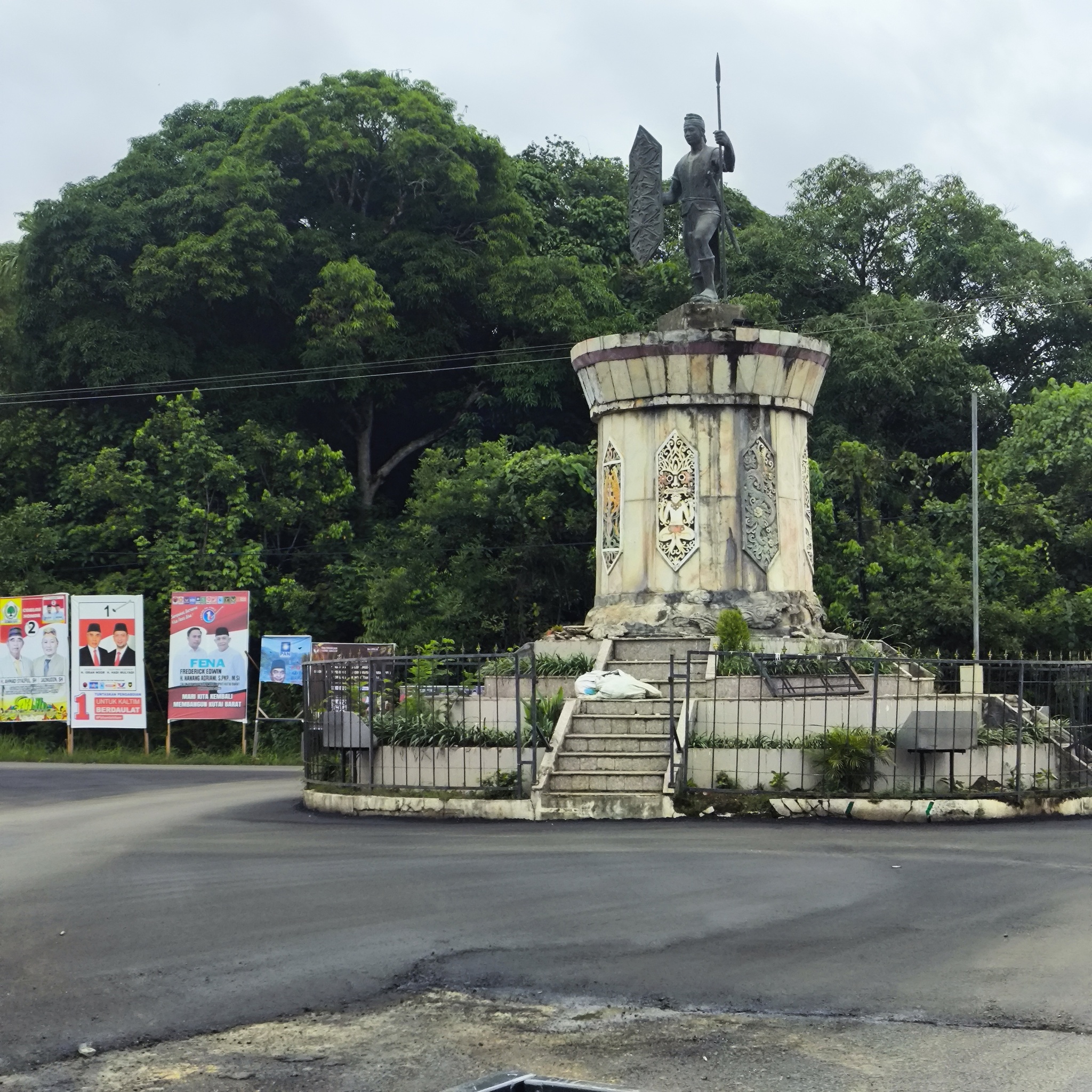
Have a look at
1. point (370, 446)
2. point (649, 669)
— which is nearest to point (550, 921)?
point (649, 669)

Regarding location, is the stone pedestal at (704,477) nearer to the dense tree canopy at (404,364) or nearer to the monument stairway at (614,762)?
the monument stairway at (614,762)

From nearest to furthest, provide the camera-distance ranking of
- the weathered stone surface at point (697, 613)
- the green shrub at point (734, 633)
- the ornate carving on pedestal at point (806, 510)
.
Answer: the green shrub at point (734, 633), the weathered stone surface at point (697, 613), the ornate carving on pedestal at point (806, 510)

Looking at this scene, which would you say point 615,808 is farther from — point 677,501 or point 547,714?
point 677,501

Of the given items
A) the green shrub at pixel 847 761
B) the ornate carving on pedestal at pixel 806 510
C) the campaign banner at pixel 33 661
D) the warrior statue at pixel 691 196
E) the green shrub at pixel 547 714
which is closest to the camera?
the green shrub at pixel 847 761

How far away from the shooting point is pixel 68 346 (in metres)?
37.6

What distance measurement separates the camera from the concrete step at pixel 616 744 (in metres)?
16.4

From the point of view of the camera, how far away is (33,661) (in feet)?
103

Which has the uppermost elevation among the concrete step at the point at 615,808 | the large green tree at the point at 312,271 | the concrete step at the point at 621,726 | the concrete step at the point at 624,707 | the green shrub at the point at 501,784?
the large green tree at the point at 312,271

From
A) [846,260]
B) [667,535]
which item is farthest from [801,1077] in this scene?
[846,260]

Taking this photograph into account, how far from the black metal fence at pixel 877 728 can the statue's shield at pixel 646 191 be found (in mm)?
6984

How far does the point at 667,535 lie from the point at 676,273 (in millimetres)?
21748

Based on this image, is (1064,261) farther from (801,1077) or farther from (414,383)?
→ (801,1077)

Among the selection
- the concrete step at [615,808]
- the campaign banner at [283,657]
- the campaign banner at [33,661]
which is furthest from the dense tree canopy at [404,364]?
the concrete step at [615,808]

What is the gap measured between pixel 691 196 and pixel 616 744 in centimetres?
882
